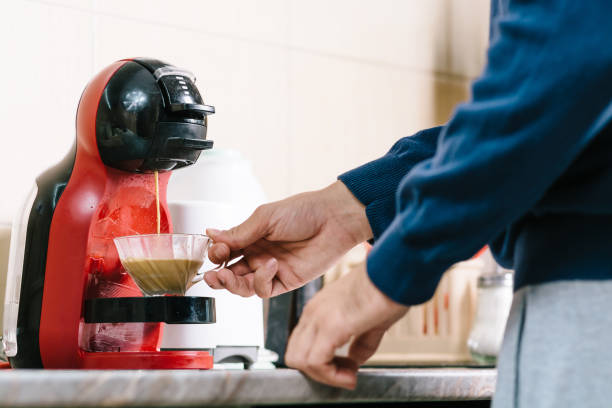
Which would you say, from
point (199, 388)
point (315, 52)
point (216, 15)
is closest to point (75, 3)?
point (216, 15)

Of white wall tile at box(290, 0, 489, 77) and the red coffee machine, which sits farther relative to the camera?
white wall tile at box(290, 0, 489, 77)

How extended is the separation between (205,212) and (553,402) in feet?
1.94

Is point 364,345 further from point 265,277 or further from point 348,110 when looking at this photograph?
point 348,110

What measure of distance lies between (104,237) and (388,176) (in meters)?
0.33

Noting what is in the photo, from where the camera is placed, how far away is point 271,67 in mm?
1455

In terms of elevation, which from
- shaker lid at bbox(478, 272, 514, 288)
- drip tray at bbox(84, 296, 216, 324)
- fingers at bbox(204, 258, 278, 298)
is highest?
fingers at bbox(204, 258, 278, 298)

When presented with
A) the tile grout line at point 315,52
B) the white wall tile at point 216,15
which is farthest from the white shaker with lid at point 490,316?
the white wall tile at point 216,15

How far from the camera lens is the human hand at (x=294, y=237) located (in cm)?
83

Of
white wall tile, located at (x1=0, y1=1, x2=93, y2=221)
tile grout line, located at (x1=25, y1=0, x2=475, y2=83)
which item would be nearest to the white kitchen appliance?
white wall tile, located at (x1=0, y1=1, x2=93, y2=221)

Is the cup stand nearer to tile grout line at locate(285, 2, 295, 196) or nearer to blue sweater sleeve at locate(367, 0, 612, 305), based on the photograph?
blue sweater sleeve at locate(367, 0, 612, 305)

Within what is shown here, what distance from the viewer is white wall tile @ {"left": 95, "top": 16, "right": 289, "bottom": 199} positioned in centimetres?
128

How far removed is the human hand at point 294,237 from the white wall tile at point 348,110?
2.03ft

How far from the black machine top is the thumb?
10cm

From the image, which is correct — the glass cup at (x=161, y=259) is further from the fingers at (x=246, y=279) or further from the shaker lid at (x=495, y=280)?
the shaker lid at (x=495, y=280)
